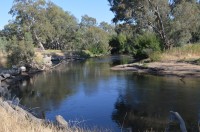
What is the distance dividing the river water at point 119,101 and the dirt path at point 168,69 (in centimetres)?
232

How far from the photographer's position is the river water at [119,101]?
1700cm

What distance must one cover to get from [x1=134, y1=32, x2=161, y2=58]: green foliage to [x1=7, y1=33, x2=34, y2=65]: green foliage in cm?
1609

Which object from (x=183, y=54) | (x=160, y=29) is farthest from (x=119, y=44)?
(x=183, y=54)

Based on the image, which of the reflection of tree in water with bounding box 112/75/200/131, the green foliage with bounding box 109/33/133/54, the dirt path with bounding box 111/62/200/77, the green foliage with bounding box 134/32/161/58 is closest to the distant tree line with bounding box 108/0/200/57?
the green foliage with bounding box 134/32/161/58

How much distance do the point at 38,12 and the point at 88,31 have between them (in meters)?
15.4

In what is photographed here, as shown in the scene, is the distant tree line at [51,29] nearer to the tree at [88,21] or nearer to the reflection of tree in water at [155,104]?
the tree at [88,21]

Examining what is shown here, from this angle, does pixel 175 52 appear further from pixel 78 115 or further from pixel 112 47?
pixel 112 47

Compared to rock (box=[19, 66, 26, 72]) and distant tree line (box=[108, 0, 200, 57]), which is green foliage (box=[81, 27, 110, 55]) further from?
rock (box=[19, 66, 26, 72])

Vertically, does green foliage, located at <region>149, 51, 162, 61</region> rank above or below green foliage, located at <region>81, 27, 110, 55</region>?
below

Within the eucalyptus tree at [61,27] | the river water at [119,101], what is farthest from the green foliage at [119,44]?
the river water at [119,101]

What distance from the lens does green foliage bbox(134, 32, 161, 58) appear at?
167 feet

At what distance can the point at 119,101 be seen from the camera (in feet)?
72.7

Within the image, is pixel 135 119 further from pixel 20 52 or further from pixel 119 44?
pixel 119 44

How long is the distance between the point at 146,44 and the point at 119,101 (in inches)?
1232
